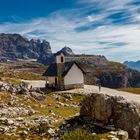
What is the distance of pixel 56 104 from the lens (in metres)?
56.2

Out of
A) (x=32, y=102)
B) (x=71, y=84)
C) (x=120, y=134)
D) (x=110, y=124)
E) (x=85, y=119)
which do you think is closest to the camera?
(x=120, y=134)

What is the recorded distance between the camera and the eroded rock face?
112 ft

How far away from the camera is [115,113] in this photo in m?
34.8

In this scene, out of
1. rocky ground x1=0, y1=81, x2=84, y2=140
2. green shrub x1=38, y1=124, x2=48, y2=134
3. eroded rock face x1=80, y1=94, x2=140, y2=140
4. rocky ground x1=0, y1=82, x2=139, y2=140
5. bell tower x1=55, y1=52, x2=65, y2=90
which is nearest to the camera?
rocky ground x1=0, y1=82, x2=139, y2=140

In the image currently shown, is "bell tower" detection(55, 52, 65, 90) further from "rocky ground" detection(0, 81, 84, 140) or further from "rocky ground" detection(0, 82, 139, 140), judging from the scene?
"rocky ground" detection(0, 82, 139, 140)

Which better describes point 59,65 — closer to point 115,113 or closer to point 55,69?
point 55,69

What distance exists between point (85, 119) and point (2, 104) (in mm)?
14758

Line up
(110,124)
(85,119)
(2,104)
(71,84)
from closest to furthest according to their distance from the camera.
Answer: (110,124) → (85,119) → (2,104) → (71,84)

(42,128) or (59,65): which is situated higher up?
(59,65)

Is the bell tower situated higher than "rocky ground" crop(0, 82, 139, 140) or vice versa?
the bell tower

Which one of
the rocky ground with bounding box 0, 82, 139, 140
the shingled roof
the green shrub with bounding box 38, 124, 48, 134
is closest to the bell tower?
the shingled roof

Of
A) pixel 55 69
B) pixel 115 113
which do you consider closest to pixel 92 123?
pixel 115 113

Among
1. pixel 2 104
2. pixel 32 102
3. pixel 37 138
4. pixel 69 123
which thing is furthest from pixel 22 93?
pixel 37 138

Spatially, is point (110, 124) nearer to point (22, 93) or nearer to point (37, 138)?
point (37, 138)
